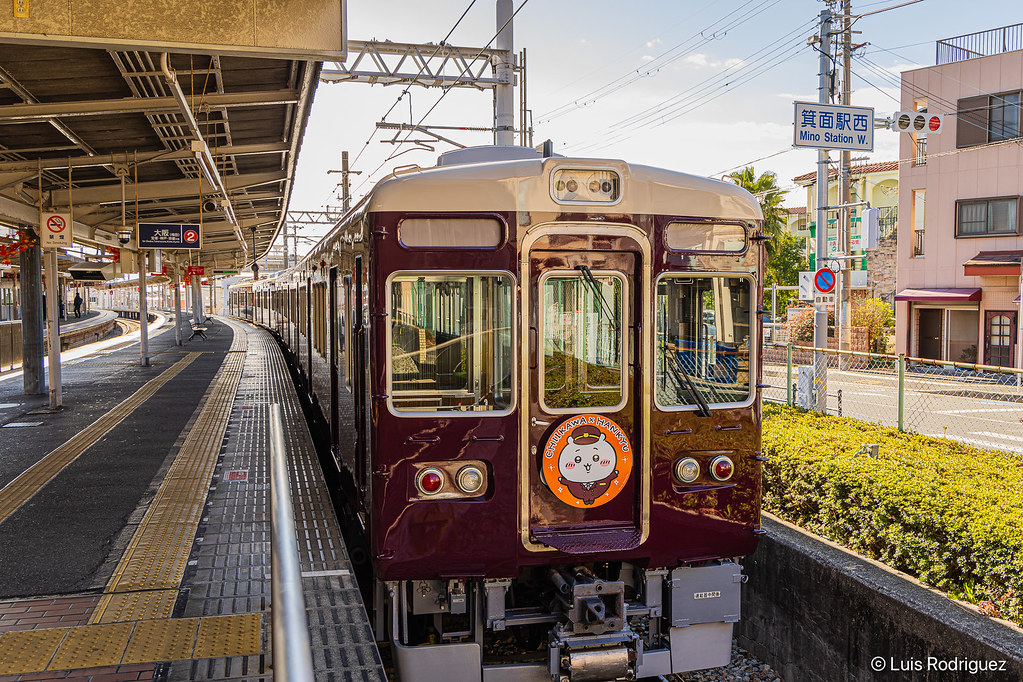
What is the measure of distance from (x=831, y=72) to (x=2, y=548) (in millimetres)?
12863

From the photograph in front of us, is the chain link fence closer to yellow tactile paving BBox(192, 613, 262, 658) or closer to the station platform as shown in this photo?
the station platform

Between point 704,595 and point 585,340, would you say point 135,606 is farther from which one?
point 704,595

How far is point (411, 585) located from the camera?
4422mm

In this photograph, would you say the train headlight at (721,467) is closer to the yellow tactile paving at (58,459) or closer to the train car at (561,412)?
the train car at (561,412)

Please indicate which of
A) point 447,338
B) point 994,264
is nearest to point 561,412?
point 447,338

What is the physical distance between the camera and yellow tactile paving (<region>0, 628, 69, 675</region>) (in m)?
3.92

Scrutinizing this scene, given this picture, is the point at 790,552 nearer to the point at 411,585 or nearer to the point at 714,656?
the point at 714,656

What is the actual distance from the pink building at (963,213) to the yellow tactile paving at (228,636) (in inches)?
894

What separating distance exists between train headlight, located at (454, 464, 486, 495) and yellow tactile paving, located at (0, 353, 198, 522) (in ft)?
14.6

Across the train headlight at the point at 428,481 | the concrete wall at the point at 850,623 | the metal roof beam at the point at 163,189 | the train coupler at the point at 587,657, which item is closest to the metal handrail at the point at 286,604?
the train headlight at the point at 428,481

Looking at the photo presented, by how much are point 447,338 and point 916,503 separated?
3405 mm

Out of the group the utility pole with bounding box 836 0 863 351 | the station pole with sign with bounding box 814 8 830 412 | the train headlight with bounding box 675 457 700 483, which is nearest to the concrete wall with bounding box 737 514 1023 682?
the train headlight with bounding box 675 457 700 483

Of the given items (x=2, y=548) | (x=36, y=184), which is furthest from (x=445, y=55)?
(x=2, y=548)

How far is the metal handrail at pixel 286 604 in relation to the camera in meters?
1.87
